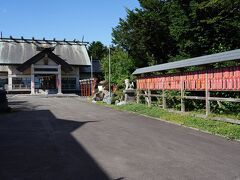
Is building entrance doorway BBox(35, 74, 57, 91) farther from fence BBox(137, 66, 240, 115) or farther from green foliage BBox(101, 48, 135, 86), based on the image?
fence BBox(137, 66, 240, 115)

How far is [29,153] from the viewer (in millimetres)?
7852

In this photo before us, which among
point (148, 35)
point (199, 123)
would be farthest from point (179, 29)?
point (199, 123)

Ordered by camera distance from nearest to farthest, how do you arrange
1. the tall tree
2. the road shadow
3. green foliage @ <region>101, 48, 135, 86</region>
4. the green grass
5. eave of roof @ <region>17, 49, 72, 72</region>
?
1. the road shadow
2. the green grass
3. the tall tree
4. green foliage @ <region>101, 48, 135, 86</region>
5. eave of roof @ <region>17, 49, 72, 72</region>

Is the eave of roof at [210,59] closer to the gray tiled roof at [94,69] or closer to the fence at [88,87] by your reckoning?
the fence at [88,87]

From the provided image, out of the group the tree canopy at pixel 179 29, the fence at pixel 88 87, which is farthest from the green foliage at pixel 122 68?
the fence at pixel 88 87

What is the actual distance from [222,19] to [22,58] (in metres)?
34.2

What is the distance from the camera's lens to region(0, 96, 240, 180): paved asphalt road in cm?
615

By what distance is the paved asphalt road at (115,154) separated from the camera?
615 cm

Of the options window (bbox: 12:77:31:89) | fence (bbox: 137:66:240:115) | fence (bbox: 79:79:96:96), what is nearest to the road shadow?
fence (bbox: 137:66:240:115)

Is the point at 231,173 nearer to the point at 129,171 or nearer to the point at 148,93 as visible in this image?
the point at 129,171

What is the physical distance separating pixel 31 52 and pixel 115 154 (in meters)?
46.0

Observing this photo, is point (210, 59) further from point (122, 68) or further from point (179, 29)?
point (122, 68)

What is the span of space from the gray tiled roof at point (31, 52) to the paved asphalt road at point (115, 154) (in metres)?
38.9

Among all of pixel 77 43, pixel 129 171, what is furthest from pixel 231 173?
pixel 77 43
